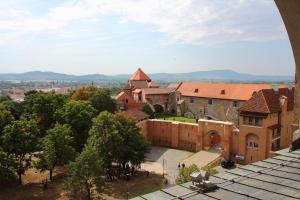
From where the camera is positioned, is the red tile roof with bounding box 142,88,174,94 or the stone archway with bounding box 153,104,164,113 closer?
the red tile roof with bounding box 142,88,174,94

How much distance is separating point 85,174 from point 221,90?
105 feet

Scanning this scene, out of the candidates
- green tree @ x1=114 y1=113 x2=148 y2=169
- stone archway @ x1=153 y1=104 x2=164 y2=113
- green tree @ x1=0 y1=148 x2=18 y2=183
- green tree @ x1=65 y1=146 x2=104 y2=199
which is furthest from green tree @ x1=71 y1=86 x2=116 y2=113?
green tree @ x1=65 y1=146 x2=104 y2=199

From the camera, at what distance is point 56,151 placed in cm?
2800

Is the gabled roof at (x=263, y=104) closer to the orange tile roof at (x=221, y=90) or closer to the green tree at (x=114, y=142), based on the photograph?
the green tree at (x=114, y=142)

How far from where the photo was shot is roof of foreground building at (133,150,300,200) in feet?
19.3

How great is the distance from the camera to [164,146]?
143 ft

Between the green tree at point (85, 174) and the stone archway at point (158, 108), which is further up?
the stone archway at point (158, 108)

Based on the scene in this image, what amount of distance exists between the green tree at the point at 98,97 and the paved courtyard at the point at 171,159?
877 centimetres

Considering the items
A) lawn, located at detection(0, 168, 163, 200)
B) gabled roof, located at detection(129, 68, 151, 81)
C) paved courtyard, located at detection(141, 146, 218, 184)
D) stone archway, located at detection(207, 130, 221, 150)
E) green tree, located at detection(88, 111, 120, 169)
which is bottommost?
lawn, located at detection(0, 168, 163, 200)

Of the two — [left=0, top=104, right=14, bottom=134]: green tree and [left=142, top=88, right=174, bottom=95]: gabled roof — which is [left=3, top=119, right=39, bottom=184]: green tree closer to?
[left=0, top=104, right=14, bottom=134]: green tree

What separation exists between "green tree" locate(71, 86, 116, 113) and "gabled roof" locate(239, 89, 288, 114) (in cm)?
1823

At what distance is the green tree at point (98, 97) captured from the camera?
44656 mm

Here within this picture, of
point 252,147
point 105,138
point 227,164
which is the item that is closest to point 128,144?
point 105,138

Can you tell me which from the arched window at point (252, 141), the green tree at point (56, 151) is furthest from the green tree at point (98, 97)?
the arched window at point (252, 141)
